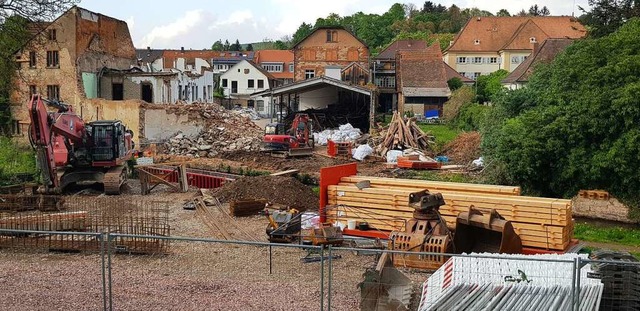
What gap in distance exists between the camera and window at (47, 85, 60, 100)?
43.2 metres

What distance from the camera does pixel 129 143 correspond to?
28.5 meters

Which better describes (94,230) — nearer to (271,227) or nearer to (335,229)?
(271,227)

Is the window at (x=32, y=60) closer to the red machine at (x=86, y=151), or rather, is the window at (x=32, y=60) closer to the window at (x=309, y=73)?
the red machine at (x=86, y=151)

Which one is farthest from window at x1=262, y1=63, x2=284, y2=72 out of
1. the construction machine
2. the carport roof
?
the construction machine

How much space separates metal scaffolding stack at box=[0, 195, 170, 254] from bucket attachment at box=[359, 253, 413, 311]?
5.06m

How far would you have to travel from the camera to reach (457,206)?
54.7ft

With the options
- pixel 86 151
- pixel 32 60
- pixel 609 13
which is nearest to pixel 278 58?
pixel 32 60

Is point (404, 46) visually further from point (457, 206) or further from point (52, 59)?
point (457, 206)

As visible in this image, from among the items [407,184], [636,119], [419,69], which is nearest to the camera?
[407,184]

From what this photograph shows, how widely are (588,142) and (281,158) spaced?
18058mm

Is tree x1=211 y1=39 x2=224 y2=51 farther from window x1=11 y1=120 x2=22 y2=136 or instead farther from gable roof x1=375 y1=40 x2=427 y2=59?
window x1=11 y1=120 x2=22 y2=136

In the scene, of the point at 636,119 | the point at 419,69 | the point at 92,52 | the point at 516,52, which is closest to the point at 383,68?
the point at 419,69

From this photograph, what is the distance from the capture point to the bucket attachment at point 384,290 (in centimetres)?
1166

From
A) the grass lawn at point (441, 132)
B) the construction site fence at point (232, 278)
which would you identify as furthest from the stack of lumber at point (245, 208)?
the grass lawn at point (441, 132)
